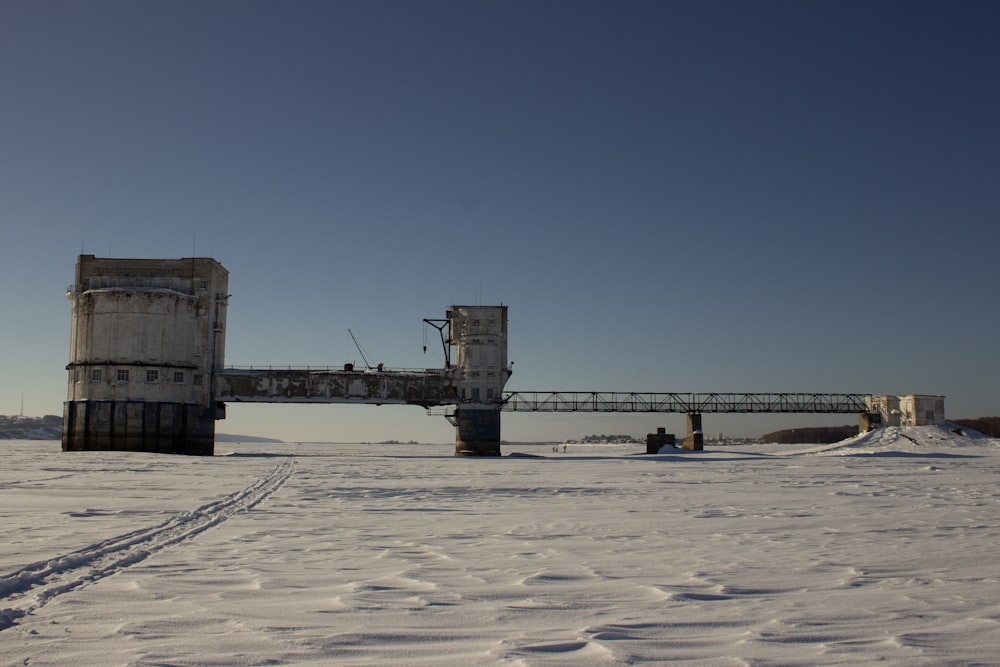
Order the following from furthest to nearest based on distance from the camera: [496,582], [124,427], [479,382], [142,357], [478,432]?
[479,382], [478,432], [142,357], [124,427], [496,582]

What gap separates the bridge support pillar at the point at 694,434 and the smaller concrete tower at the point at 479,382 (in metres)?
16.5

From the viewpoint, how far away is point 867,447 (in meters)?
57.2

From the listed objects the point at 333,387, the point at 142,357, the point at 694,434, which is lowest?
the point at 694,434

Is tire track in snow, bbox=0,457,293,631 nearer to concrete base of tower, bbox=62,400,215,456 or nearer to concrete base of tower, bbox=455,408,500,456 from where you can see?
concrete base of tower, bbox=455,408,500,456

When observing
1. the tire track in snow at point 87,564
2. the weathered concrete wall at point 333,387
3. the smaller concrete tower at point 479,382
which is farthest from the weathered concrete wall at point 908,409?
the tire track in snow at point 87,564

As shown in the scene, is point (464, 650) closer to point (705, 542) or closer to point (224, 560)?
point (224, 560)

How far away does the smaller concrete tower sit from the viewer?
184 feet

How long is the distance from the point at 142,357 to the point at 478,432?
77.4ft

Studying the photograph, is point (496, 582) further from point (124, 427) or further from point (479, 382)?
point (124, 427)

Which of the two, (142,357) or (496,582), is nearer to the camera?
(496,582)

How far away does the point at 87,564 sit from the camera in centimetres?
860

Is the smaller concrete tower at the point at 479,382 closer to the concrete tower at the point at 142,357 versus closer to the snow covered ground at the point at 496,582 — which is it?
the concrete tower at the point at 142,357

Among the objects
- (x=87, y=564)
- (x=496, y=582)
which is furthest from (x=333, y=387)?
(x=496, y=582)

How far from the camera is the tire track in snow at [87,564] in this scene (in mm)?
6764
